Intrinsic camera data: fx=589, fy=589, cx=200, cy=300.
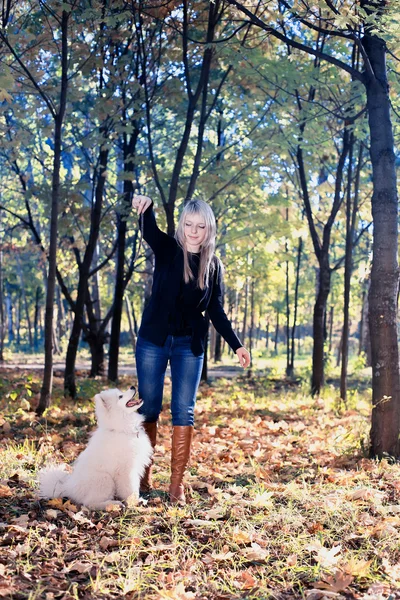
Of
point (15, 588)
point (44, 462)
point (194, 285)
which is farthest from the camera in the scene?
point (44, 462)

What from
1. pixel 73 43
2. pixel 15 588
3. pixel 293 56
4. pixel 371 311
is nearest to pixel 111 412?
pixel 15 588

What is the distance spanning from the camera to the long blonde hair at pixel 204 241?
448 cm

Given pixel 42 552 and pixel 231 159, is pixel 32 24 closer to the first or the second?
pixel 231 159

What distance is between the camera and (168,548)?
3.55 metres

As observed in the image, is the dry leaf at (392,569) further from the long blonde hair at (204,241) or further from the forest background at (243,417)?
the long blonde hair at (204,241)

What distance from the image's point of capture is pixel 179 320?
4590 millimetres

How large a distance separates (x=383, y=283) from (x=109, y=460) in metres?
3.28

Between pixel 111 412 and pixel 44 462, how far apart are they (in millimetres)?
1785

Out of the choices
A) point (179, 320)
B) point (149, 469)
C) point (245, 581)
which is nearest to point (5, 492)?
point (149, 469)

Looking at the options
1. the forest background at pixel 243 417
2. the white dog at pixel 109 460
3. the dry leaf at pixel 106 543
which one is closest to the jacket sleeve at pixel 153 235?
the white dog at pixel 109 460

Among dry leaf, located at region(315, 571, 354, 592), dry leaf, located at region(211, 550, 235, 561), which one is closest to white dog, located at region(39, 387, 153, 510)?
dry leaf, located at region(211, 550, 235, 561)

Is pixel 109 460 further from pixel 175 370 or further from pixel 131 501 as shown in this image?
pixel 175 370

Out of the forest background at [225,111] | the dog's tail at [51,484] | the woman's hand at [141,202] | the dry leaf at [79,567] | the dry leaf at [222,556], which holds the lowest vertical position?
the dry leaf at [222,556]

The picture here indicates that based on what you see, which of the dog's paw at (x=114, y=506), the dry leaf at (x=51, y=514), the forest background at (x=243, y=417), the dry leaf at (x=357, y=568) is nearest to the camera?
the dry leaf at (x=357, y=568)
